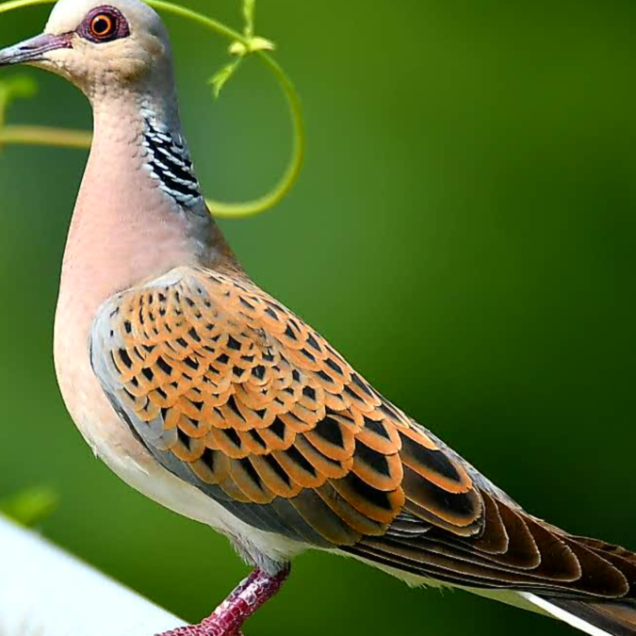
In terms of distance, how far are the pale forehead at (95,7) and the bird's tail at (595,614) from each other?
28.3 inches

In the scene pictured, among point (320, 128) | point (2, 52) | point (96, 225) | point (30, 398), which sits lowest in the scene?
point (30, 398)

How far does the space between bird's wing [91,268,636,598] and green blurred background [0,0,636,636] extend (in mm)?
1536

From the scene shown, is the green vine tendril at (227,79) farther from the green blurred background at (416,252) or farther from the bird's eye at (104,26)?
the green blurred background at (416,252)

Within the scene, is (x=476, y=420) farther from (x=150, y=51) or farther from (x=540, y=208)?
(x=150, y=51)

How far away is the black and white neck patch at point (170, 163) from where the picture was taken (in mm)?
1737

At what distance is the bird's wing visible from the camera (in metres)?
1.71

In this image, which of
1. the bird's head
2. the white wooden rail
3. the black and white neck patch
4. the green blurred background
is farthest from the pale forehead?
the green blurred background

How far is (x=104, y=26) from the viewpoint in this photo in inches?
65.7

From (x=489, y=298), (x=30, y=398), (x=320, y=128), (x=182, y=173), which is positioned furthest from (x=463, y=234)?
(x=182, y=173)

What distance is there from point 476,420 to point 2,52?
186cm

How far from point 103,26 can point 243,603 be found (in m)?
0.70

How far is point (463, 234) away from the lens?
3471 mm

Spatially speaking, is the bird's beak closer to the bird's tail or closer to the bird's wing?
the bird's wing

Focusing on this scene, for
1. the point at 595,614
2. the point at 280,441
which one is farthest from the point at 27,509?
the point at 595,614
